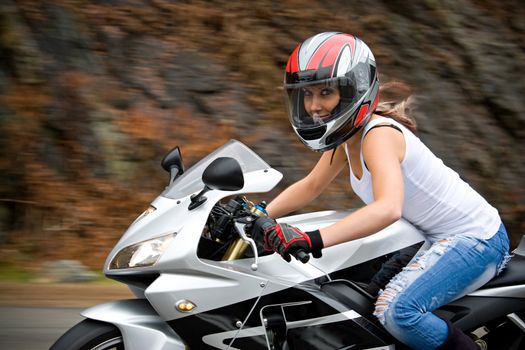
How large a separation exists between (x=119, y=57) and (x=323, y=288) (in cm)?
474

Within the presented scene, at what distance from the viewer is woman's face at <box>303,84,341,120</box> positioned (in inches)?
118

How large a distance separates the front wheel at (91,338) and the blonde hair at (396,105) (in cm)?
141

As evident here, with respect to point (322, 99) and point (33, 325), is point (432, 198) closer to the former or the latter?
point (322, 99)

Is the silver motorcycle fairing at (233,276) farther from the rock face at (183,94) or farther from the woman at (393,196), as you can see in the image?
the rock face at (183,94)

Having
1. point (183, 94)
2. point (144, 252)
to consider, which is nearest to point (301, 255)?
point (144, 252)

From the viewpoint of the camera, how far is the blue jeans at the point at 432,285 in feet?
9.66

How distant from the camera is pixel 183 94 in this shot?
7113 mm

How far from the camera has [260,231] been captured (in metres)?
2.82

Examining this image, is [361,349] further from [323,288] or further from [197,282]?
[197,282]

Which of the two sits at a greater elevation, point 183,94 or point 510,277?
point 510,277

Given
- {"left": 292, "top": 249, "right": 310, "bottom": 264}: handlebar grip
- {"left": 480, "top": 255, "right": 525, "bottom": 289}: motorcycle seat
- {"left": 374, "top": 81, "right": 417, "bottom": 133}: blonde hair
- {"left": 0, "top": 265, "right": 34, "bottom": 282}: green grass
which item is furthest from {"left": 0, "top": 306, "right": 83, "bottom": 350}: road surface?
{"left": 480, "top": 255, "right": 525, "bottom": 289}: motorcycle seat

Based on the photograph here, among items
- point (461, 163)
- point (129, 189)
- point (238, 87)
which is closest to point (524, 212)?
point (461, 163)

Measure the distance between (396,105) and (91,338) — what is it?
5.18ft

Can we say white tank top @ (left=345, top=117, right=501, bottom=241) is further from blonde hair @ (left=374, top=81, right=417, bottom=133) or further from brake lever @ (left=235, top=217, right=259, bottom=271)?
brake lever @ (left=235, top=217, right=259, bottom=271)
